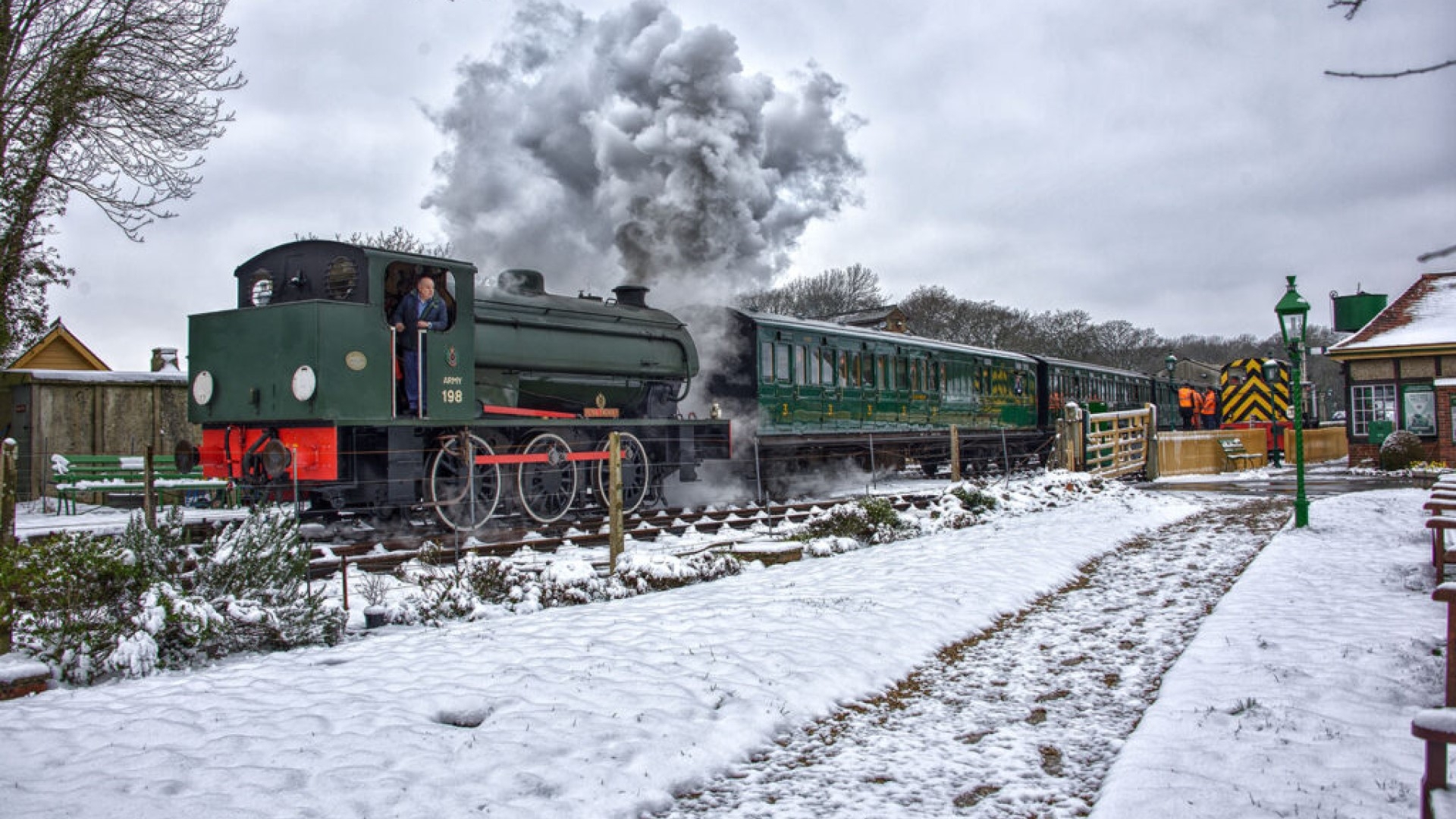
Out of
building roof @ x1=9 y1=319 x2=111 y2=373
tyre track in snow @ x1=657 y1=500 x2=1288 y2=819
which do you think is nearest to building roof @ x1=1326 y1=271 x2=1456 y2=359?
tyre track in snow @ x1=657 y1=500 x2=1288 y2=819

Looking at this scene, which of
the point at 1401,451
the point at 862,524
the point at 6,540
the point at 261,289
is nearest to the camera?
the point at 6,540

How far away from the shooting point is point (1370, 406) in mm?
22547

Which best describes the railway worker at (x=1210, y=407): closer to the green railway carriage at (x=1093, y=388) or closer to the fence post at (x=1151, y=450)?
the green railway carriage at (x=1093, y=388)

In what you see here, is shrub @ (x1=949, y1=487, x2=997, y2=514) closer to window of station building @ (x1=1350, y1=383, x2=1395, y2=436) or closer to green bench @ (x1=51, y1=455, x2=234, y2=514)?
green bench @ (x1=51, y1=455, x2=234, y2=514)

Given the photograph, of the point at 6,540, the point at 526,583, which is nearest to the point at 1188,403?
the point at 526,583

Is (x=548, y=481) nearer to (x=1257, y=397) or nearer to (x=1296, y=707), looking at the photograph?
(x=1296, y=707)

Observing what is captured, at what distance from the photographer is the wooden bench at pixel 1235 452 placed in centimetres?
2231

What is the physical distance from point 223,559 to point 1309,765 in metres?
6.16

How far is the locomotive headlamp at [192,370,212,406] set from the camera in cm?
962

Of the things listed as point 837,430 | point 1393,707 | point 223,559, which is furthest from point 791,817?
point 837,430

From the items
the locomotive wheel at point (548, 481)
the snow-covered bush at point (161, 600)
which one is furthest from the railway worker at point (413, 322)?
the snow-covered bush at point (161, 600)

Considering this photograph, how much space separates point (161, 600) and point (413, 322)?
4665mm

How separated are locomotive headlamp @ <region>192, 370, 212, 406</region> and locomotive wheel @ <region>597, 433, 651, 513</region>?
4408mm

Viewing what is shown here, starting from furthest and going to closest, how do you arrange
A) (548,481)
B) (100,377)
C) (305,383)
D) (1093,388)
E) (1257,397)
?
(1093,388) < (1257,397) < (100,377) < (548,481) < (305,383)
